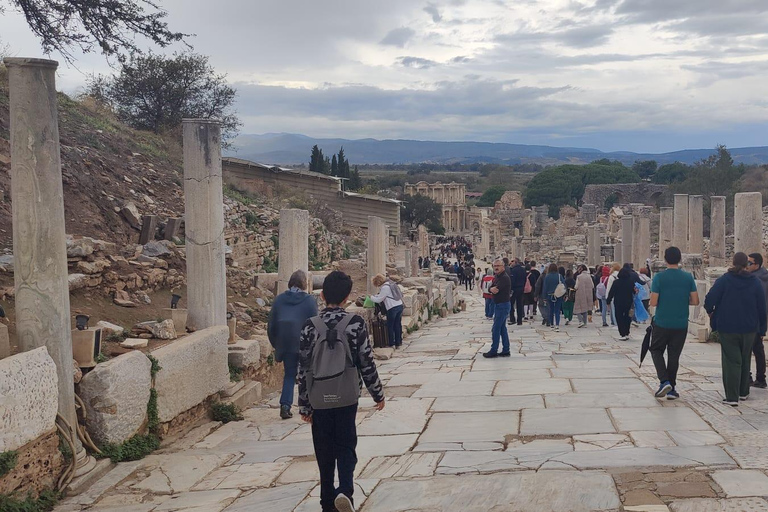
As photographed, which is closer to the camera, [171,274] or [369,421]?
[369,421]

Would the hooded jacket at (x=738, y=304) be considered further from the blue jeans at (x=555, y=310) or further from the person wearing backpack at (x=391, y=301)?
the blue jeans at (x=555, y=310)

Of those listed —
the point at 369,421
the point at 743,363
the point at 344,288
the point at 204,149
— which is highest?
the point at 204,149

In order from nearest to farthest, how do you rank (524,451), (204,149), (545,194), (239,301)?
(524,451)
(204,149)
(239,301)
(545,194)

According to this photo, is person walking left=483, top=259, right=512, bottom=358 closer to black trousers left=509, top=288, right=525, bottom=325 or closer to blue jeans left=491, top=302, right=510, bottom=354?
blue jeans left=491, top=302, right=510, bottom=354

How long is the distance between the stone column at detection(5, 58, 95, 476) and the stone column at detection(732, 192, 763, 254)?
41.6 feet

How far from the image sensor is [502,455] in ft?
19.9

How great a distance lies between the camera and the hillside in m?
13.4

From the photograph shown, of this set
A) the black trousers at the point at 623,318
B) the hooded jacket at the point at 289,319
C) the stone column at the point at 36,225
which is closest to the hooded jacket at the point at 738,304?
the hooded jacket at the point at 289,319

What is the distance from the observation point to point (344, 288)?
5.12 metres

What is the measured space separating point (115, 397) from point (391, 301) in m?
7.47

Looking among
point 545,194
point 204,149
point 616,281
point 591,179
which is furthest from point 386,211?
point 591,179

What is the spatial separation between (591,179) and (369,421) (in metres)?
111

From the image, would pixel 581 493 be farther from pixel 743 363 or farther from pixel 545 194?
pixel 545 194

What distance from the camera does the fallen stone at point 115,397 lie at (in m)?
6.29
